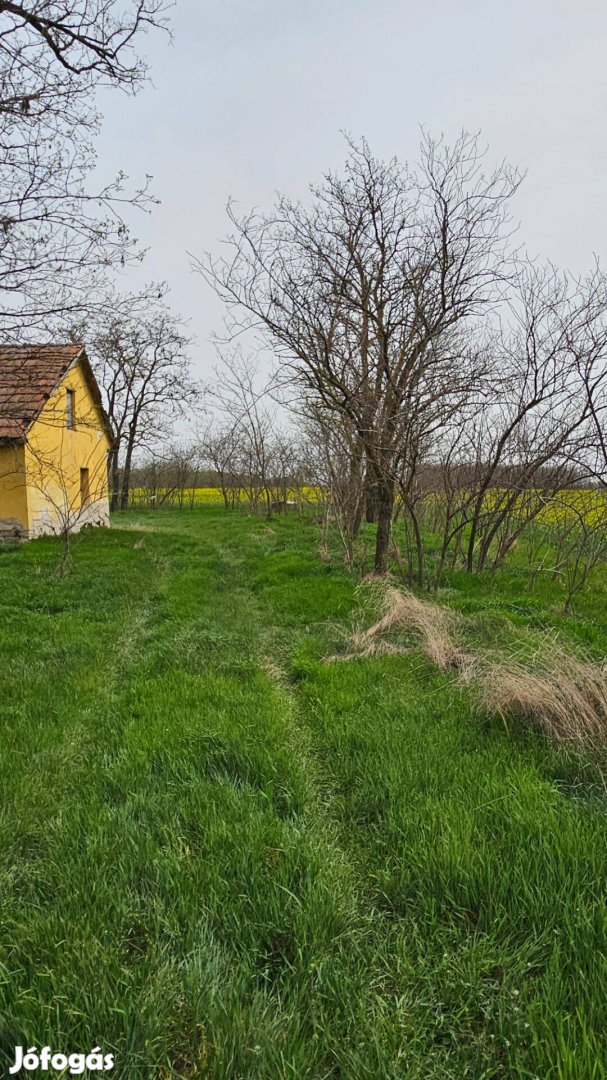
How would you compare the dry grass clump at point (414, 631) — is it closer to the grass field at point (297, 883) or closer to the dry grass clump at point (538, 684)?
the dry grass clump at point (538, 684)

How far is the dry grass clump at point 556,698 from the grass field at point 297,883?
0.15m

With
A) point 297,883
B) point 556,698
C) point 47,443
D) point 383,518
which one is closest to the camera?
Result: point 297,883

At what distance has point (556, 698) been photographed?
3.29 meters

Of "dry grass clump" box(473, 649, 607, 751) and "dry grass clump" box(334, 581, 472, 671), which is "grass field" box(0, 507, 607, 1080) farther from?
"dry grass clump" box(334, 581, 472, 671)

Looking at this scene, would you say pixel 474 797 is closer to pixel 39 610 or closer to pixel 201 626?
pixel 201 626

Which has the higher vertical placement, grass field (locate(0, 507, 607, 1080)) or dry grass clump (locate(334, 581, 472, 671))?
dry grass clump (locate(334, 581, 472, 671))

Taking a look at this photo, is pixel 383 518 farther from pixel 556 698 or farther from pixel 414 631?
pixel 556 698

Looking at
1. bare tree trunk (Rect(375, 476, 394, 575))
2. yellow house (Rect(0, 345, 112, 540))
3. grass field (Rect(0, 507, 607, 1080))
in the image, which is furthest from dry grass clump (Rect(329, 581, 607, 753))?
yellow house (Rect(0, 345, 112, 540))

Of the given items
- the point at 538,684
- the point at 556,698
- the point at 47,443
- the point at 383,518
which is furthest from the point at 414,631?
the point at 47,443

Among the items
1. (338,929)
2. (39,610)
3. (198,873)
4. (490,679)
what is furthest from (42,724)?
(39,610)

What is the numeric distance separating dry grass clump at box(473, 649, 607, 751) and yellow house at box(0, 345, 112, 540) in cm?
543

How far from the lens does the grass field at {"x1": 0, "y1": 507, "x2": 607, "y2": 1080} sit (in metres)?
1.44

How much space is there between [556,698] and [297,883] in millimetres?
2169

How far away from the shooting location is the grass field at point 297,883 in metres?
1.44
